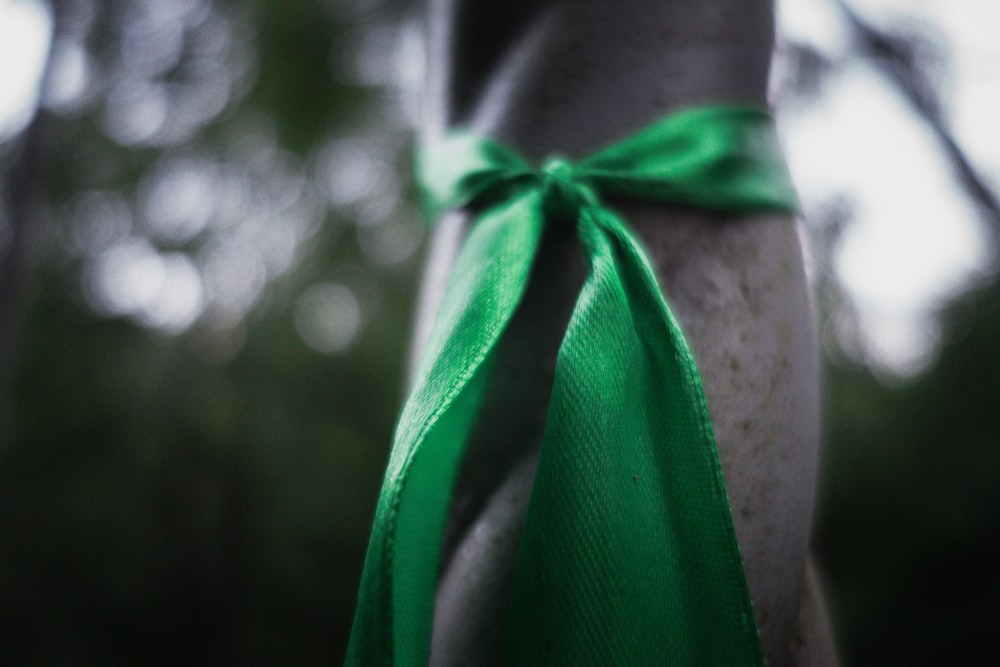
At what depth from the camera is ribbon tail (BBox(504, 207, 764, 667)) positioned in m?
0.28

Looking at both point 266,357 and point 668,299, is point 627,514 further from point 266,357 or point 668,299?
point 266,357

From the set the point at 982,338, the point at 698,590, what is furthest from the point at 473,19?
the point at 982,338

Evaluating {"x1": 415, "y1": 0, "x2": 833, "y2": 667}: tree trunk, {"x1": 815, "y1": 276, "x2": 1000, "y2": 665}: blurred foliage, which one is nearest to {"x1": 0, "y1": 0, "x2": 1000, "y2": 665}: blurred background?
{"x1": 815, "y1": 276, "x2": 1000, "y2": 665}: blurred foliage

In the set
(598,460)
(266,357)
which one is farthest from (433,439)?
(266,357)

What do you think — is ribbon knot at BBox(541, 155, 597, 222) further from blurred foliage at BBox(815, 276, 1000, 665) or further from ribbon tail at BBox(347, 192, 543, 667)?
blurred foliage at BBox(815, 276, 1000, 665)

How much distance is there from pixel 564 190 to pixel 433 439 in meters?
0.14

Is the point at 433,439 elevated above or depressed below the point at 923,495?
below

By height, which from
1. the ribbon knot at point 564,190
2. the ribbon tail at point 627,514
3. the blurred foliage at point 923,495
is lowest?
the ribbon tail at point 627,514

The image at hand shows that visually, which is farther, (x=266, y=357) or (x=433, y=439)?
(x=266, y=357)

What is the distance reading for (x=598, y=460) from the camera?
30 cm

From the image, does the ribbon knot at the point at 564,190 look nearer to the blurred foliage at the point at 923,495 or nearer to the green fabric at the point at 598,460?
the green fabric at the point at 598,460

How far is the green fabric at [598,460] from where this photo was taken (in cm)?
28

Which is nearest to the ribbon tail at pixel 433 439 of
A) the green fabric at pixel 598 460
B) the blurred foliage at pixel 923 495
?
the green fabric at pixel 598 460

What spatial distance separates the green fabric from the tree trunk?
0.02 meters
